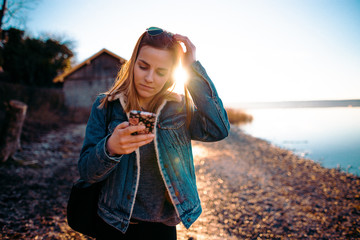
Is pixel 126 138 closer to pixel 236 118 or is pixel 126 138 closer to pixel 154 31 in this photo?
pixel 154 31

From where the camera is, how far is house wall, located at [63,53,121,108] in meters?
18.2

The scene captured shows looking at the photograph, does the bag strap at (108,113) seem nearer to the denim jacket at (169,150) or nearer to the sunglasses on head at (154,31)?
the denim jacket at (169,150)

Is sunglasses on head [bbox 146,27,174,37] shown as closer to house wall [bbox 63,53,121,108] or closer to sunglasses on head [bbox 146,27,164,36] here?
sunglasses on head [bbox 146,27,164,36]

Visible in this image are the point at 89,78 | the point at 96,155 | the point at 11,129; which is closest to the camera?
the point at 96,155

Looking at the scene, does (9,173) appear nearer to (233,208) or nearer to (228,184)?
(233,208)

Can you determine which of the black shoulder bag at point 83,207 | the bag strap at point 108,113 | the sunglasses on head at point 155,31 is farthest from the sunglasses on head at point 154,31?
the black shoulder bag at point 83,207

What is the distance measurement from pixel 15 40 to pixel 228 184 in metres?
29.3

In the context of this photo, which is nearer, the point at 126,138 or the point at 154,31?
the point at 126,138

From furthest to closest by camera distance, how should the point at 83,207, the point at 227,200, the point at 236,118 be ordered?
1. the point at 236,118
2. the point at 227,200
3. the point at 83,207

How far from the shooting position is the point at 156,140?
A: 1.37m

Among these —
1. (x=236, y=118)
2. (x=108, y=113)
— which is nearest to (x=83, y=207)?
(x=108, y=113)

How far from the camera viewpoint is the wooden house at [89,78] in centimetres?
1812

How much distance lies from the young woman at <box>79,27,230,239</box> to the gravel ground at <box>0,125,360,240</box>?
102 inches

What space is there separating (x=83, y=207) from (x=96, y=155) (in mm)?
541
